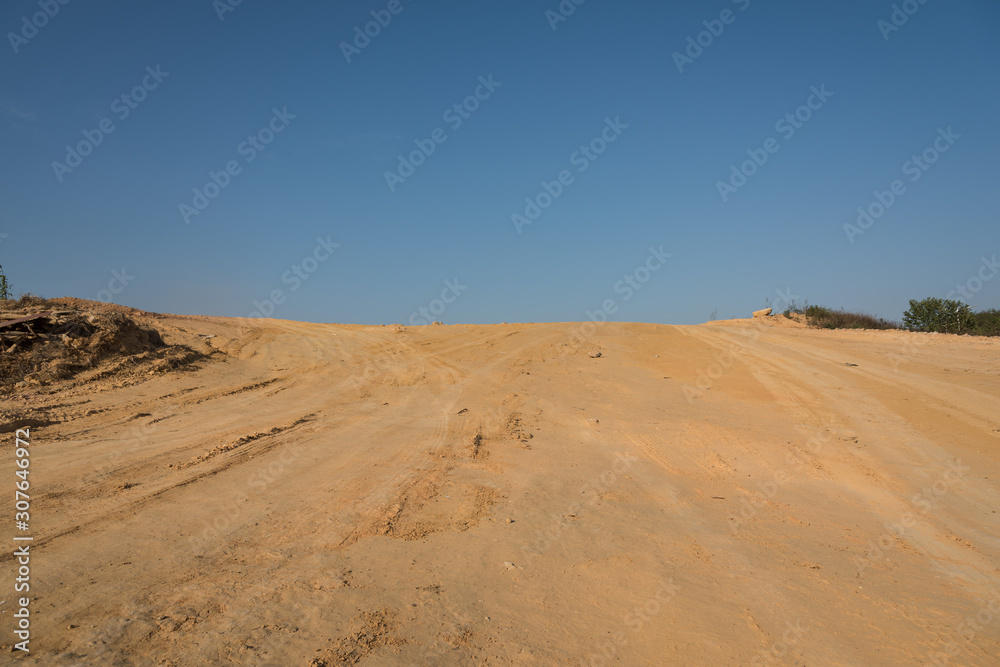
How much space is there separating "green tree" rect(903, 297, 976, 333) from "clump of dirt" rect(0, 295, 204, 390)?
1028 inches

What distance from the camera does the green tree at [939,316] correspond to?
68.0ft

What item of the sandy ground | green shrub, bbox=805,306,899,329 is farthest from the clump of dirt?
green shrub, bbox=805,306,899,329

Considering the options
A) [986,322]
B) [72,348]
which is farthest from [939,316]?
[72,348]

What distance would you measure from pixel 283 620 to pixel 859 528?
546 cm

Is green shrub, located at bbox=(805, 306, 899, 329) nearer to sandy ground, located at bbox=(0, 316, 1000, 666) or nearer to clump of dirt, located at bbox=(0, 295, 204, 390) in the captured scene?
sandy ground, located at bbox=(0, 316, 1000, 666)

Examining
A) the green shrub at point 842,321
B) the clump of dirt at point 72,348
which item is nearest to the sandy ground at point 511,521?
the clump of dirt at point 72,348

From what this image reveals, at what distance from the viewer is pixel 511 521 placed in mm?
4812

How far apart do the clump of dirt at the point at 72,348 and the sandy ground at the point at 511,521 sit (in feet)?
2.01

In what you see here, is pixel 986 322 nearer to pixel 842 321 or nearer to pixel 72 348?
pixel 842 321

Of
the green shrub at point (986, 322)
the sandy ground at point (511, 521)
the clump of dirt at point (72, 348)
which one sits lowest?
the green shrub at point (986, 322)

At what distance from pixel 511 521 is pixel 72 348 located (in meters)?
8.99

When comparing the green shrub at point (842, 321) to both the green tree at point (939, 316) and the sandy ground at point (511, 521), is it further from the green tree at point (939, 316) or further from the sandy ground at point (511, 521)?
the sandy ground at point (511, 521)

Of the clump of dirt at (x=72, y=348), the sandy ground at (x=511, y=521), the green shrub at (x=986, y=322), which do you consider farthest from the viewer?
the green shrub at (x=986, y=322)

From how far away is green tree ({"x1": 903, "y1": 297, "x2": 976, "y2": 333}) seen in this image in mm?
20734
